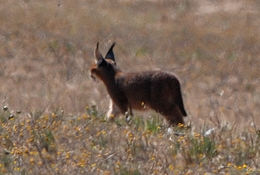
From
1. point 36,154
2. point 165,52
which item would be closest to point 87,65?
point 165,52

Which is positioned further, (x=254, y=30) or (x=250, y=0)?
(x=250, y=0)

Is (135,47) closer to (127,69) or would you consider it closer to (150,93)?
(127,69)

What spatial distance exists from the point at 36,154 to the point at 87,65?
38.3 ft

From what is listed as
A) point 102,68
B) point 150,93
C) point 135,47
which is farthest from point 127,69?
point 150,93

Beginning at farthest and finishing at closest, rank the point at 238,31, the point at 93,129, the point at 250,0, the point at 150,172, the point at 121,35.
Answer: the point at 250,0 → the point at 238,31 → the point at 121,35 → the point at 93,129 → the point at 150,172

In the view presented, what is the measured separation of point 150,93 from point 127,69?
8.19 m

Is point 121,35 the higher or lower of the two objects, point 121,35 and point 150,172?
the lower

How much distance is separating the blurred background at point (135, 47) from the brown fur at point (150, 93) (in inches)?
120

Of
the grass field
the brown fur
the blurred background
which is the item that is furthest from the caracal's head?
the blurred background

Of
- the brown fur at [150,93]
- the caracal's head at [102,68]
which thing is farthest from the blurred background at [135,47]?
the brown fur at [150,93]

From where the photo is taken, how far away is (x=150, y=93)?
9.32 metres

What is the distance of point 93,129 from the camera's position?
684 centimetres

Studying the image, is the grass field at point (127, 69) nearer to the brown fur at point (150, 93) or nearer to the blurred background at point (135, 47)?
the blurred background at point (135, 47)

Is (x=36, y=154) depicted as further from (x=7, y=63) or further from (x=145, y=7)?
(x=145, y=7)
